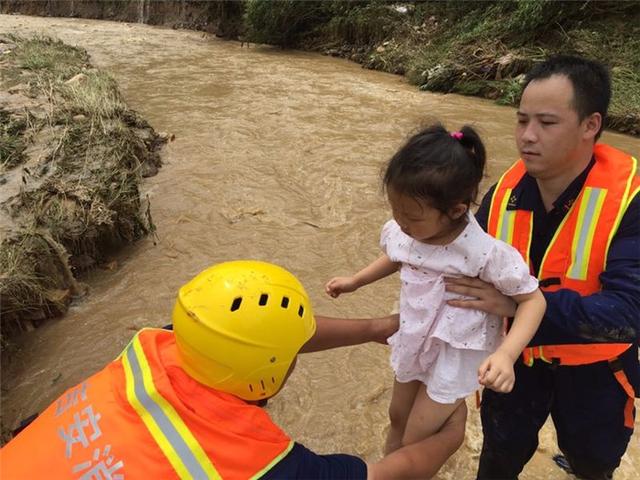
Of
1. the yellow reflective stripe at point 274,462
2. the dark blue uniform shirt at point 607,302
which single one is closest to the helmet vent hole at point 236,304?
the yellow reflective stripe at point 274,462

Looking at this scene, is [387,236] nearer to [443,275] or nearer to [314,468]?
[443,275]

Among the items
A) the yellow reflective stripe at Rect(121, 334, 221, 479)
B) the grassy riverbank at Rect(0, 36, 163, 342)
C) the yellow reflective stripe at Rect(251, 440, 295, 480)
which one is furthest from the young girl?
the grassy riverbank at Rect(0, 36, 163, 342)

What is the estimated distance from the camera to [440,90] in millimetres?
11156

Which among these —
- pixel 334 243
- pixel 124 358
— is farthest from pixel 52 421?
pixel 334 243

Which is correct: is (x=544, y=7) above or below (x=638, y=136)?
above

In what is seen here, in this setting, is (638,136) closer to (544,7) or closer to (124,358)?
(544,7)

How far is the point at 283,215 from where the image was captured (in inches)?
218

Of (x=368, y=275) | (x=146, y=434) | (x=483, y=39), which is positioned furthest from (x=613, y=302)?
(x=483, y=39)

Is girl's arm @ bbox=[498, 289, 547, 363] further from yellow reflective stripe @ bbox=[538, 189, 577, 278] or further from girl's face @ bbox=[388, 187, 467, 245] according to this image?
girl's face @ bbox=[388, 187, 467, 245]

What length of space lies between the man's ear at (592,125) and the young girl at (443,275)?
1.05 feet

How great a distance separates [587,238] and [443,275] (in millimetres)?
452

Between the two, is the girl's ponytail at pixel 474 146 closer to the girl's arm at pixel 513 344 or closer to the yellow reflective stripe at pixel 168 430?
the girl's arm at pixel 513 344

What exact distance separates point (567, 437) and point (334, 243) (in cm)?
323

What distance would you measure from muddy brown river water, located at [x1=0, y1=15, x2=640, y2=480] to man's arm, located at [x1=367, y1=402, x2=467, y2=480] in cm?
92
